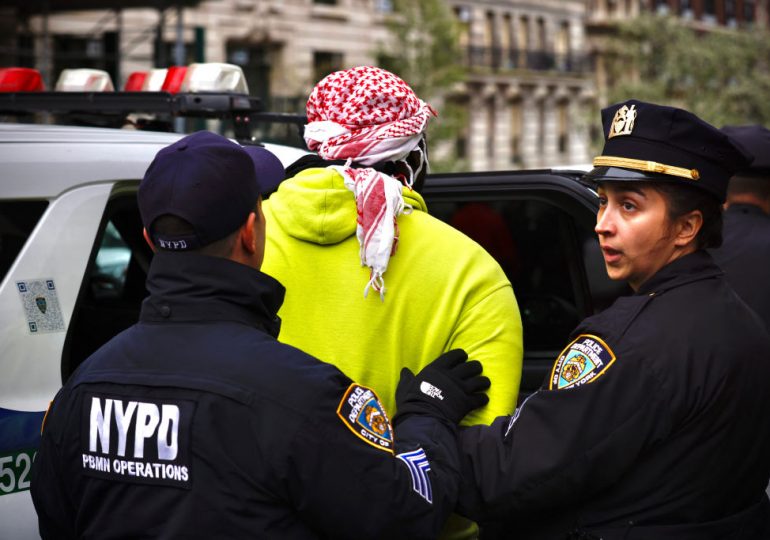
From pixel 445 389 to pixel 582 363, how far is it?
30cm

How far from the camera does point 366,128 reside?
2463mm

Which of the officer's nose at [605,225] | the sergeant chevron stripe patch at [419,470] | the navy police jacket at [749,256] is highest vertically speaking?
the officer's nose at [605,225]

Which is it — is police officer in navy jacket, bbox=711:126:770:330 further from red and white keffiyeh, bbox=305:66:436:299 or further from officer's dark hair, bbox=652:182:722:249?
red and white keffiyeh, bbox=305:66:436:299

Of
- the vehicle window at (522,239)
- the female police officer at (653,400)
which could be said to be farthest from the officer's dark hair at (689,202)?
the vehicle window at (522,239)

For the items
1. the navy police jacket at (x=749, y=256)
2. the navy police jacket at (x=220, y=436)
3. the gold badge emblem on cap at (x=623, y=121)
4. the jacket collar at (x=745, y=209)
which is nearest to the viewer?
the navy police jacket at (x=220, y=436)

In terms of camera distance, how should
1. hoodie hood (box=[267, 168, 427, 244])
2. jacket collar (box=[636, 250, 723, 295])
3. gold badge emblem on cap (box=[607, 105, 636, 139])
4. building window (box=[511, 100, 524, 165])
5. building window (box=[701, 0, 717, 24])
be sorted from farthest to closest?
building window (box=[701, 0, 717, 24])
building window (box=[511, 100, 524, 165])
hoodie hood (box=[267, 168, 427, 244])
gold badge emblem on cap (box=[607, 105, 636, 139])
jacket collar (box=[636, 250, 723, 295])

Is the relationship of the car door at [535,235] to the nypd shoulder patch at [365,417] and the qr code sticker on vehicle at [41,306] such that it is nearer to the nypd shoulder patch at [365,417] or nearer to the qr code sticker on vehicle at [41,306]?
the qr code sticker on vehicle at [41,306]

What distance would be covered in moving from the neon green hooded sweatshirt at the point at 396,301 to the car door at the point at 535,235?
111cm

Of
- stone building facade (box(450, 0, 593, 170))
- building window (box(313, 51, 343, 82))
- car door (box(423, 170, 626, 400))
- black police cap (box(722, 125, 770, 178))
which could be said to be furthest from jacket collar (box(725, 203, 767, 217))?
stone building facade (box(450, 0, 593, 170))

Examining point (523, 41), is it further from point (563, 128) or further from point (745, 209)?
point (745, 209)

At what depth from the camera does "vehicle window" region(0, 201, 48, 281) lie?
289 centimetres

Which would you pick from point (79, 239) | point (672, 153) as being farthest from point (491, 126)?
point (672, 153)

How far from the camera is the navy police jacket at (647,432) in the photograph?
1.99m

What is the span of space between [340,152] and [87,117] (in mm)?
2429
